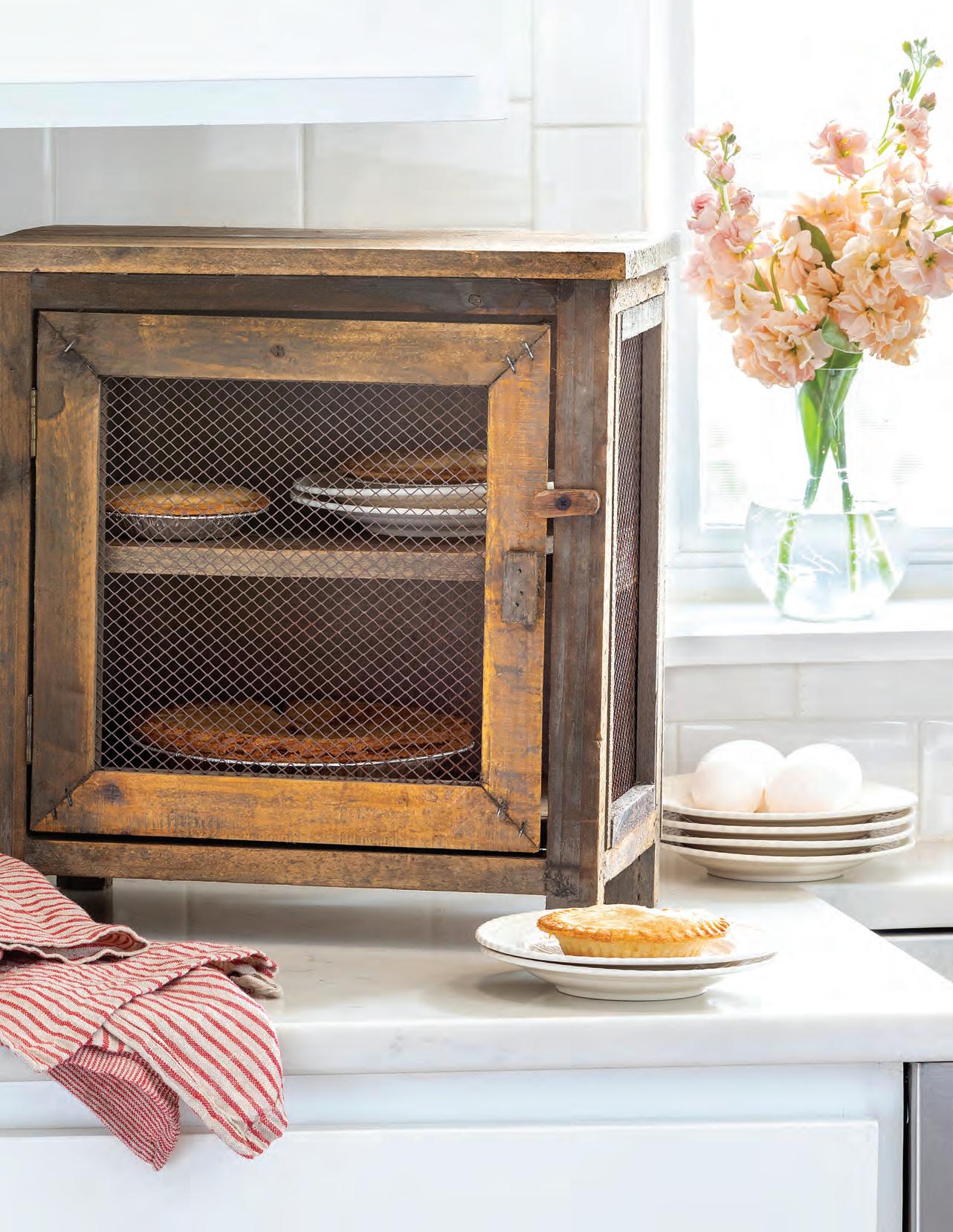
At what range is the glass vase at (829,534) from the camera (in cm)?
172

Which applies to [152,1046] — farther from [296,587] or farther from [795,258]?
[795,258]

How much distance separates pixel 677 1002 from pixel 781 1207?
0.16m

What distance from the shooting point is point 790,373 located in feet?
5.24

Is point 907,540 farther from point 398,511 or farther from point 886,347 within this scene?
point 398,511

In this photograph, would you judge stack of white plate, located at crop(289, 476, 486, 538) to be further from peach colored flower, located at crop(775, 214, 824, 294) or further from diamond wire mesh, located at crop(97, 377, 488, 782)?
peach colored flower, located at crop(775, 214, 824, 294)

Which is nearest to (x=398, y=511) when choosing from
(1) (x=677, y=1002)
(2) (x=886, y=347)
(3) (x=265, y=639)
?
(3) (x=265, y=639)

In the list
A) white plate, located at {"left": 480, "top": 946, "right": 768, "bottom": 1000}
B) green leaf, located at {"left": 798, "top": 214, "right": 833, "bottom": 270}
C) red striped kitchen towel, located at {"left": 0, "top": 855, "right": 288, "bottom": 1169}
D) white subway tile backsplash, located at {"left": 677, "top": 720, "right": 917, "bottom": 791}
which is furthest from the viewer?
white subway tile backsplash, located at {"left": 677, "top": 720, "right": 917, "bottom": 791}

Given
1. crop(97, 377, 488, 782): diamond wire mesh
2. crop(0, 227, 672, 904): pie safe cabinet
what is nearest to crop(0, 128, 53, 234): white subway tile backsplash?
crop(0, 227, 672, 904): pie safe cabinet

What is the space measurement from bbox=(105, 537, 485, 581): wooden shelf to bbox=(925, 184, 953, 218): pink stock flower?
58 cm

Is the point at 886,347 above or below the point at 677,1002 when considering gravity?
above

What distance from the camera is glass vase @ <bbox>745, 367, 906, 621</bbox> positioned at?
1717mm

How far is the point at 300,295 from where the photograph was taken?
50.1 inches

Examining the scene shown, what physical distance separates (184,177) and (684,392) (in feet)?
1.97

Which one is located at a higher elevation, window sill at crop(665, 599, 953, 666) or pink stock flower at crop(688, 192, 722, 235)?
pink stock flower at crop(688, 192, 722, 235)
